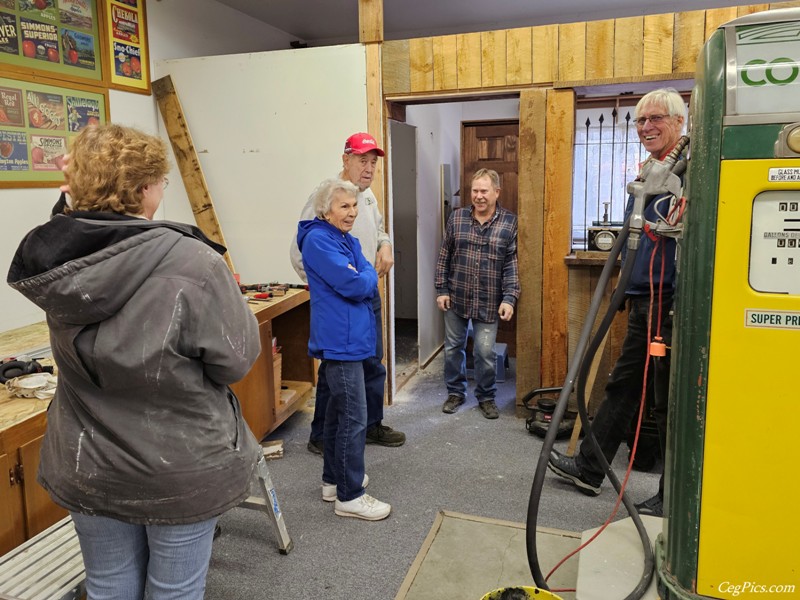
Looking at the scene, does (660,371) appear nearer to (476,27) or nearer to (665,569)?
(665,569)

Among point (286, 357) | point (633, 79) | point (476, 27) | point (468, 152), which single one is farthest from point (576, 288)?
point (476, 27)

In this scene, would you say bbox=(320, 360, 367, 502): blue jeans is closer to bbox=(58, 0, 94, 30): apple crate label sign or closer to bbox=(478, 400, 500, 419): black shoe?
bbox=(478, 400, 500, 419): black shoe

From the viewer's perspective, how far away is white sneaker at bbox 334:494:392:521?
2.61 metres

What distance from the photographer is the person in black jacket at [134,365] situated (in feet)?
4.00

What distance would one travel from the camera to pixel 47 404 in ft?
6.15

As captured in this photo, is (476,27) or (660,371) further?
(476,27)

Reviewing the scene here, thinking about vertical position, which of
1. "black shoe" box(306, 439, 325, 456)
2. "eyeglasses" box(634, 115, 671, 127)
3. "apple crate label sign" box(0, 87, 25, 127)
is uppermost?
"apple crate label sign" box(0, 87, 25, 127)

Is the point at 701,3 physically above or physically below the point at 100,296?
above

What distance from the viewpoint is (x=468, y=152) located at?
5723 millimetres

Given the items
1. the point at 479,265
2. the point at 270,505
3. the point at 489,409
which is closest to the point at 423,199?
the point at 479,265

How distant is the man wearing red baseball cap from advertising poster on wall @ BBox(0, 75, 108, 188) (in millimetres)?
1293

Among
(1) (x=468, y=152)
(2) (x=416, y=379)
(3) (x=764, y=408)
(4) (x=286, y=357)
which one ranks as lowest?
(2) (x=416, y=379)

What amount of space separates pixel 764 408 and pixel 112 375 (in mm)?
1289

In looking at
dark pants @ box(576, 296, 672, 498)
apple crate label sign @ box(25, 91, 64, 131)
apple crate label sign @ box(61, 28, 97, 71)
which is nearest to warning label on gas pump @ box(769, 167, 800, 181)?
dark pants @ box(576, 296, 672, 498)
